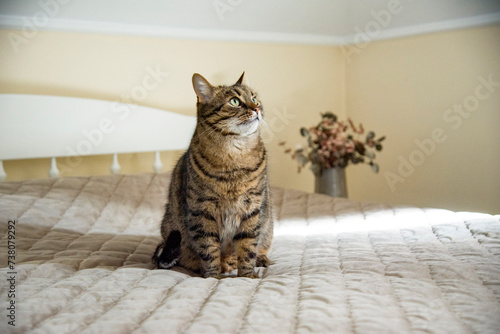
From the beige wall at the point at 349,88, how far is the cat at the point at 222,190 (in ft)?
3.32

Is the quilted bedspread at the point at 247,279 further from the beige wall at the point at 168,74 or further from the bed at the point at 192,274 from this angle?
the beige wall at the point at 168,74

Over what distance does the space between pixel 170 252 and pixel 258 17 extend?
159 centimetres

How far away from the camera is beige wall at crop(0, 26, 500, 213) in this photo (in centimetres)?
215

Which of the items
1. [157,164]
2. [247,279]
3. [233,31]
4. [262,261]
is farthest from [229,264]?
[233,31]

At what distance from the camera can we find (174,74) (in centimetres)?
239

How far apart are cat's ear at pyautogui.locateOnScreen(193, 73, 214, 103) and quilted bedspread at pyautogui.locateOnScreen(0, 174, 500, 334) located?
18.9 inches

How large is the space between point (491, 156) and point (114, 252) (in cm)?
167

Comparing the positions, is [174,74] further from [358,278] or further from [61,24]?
[358,278]

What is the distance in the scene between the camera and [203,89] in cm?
138

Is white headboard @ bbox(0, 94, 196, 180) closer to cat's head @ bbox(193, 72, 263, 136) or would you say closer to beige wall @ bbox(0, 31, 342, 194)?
beige wall @ bbox(0, 31, 342, 194)

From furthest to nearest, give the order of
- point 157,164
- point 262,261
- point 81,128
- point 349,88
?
point 349,88, point 157,164, point 81,128, point 262,261

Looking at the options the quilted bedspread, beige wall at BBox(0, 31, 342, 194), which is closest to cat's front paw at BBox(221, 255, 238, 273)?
the quilted bedspread

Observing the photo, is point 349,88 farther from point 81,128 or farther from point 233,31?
point 81,128

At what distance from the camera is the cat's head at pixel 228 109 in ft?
4.38
